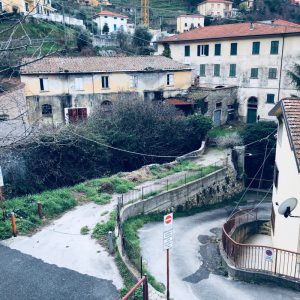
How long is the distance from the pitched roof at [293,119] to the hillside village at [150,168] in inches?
3.1

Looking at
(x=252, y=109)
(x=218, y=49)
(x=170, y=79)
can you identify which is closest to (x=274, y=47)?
(x=218, y=49)

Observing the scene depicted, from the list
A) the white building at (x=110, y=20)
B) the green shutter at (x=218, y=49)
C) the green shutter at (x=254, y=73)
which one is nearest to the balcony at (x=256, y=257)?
the green shutter at (x=254, y=73)

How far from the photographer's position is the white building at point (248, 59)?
36062mm

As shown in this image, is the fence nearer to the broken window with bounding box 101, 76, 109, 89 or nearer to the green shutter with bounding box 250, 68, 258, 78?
the broken window with bounding box 101, 76, 109, 89

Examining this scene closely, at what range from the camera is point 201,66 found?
1682 inches

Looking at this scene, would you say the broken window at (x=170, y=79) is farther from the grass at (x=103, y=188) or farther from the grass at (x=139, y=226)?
the grass at (x=103, y=188)

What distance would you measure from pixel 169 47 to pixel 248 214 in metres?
30.3

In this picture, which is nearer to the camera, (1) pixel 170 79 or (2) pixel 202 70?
(1) pixel 170 79

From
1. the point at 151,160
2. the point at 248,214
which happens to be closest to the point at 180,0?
the point at 151,160

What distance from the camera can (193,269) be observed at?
13961 mm

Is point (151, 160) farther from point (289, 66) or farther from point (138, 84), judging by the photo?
point (289, 66)

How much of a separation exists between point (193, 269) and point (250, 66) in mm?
30103

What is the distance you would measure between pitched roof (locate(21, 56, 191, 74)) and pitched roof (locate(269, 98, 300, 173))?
24210 millimetres

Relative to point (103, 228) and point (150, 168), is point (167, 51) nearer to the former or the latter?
point (150, 168)
